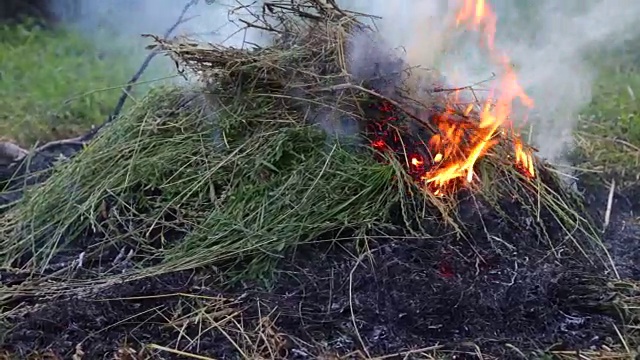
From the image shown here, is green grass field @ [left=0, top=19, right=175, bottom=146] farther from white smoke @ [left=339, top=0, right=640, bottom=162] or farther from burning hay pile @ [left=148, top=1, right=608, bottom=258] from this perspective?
white smoke @ [left=339, top=0, right=640, bottom=162]

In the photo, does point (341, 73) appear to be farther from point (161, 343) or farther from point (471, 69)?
point (161, 343)

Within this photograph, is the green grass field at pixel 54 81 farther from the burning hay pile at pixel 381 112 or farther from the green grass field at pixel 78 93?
the burning hay pile at pixel 381 112

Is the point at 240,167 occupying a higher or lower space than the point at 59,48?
lower

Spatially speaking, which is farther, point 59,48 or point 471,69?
point 59,48

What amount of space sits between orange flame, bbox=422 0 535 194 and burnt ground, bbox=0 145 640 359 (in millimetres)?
336

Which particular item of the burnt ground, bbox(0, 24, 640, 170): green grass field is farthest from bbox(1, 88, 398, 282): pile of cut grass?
bbox(0, 24, 640, 170): green grass field

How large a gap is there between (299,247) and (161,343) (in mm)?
742

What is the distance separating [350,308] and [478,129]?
119cm

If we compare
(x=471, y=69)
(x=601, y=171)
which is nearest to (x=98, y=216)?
(x=471, y=69)

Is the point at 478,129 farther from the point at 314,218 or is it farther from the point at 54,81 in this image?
the point at 54,81

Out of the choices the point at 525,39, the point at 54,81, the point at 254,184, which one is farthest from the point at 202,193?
the point at 54,81

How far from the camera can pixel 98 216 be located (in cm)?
401

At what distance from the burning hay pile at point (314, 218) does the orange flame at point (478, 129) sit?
0.01m

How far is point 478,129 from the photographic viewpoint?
407 centimetres
